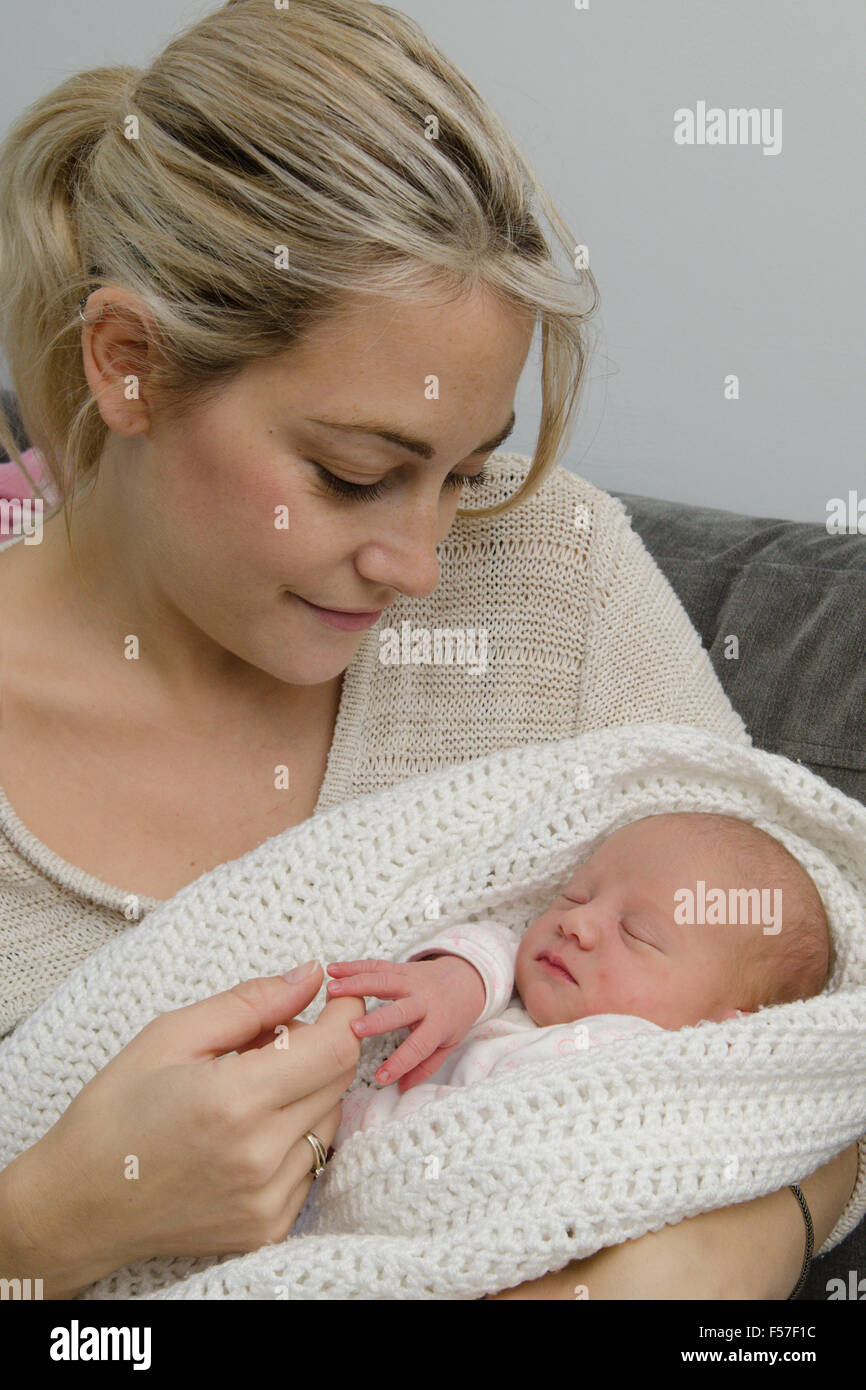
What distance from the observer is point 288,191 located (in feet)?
3.85

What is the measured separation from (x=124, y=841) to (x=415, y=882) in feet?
1.26

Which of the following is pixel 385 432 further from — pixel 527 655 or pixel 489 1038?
pixel 489 1038

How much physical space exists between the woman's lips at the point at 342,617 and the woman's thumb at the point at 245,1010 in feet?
1.37

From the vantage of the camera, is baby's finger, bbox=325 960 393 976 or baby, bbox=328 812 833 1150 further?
baby, bbox=328 812 833 1150

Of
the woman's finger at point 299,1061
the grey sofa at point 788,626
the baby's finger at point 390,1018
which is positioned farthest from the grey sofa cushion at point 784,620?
the woman's finger at point 299,1061

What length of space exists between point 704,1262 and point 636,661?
75cm

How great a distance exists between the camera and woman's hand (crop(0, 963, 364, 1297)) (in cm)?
102

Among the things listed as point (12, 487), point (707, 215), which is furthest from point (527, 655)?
point (12, 487)

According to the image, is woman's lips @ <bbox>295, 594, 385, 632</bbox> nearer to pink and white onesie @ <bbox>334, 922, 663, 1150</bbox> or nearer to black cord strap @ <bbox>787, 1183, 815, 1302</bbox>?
pink and white onesie @ <bbox>334, 922, 663, 1150</bbox>

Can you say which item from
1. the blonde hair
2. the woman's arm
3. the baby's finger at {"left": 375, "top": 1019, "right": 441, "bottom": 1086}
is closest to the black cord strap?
the woman's arm

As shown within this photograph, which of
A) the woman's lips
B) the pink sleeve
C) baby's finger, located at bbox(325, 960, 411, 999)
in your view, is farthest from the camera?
the pink sleeve

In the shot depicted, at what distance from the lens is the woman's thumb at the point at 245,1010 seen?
3.43ft

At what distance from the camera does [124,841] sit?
1510 millimetres

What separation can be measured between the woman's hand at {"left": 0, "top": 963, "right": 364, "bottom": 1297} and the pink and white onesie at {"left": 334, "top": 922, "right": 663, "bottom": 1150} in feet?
0.39
